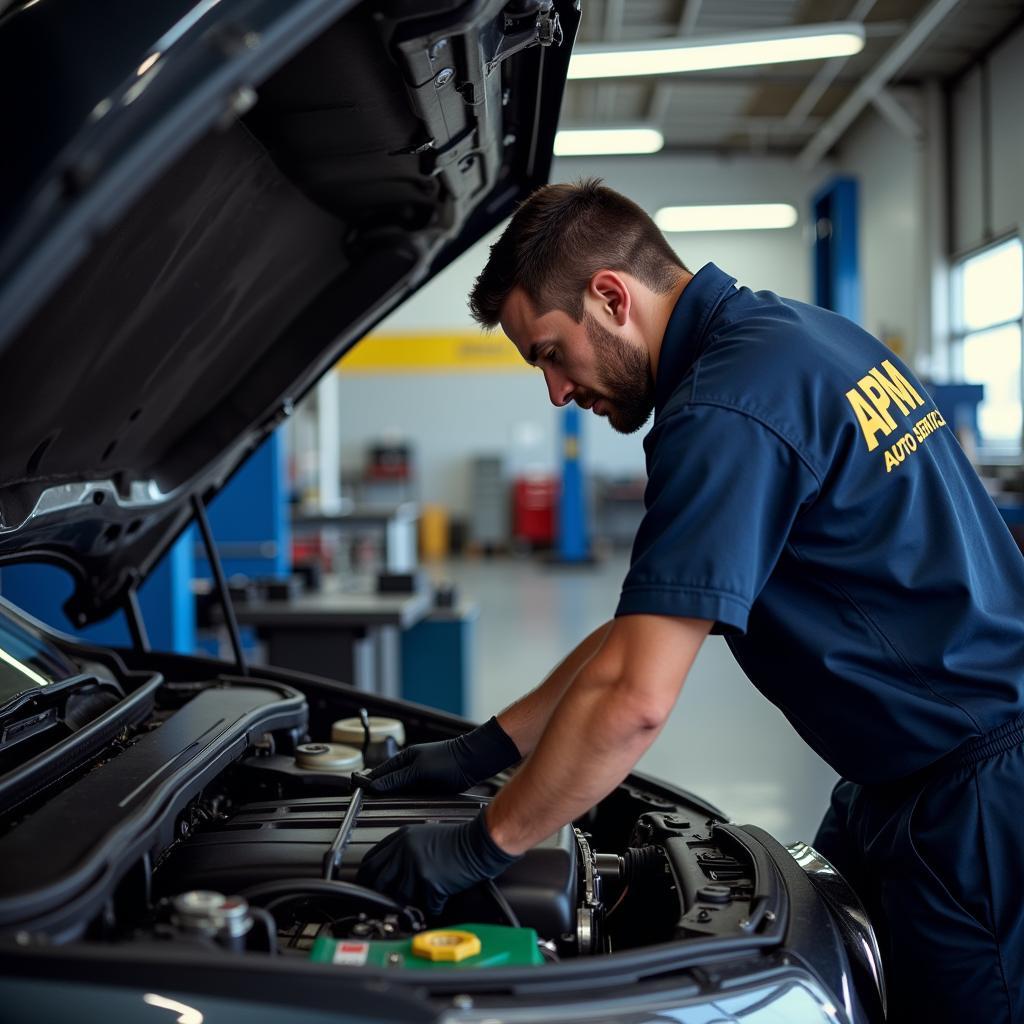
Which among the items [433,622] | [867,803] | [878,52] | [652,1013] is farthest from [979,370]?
[652,1013]

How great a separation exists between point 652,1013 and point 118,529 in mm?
1198

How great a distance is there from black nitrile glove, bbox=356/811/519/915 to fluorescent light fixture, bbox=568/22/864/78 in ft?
19.1

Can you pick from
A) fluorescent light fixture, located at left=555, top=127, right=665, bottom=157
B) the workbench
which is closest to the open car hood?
the workbench

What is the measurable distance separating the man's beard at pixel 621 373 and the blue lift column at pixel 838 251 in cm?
844

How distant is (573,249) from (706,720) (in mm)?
3556

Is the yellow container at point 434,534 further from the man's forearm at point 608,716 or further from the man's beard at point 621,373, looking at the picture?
the man's forearm at point 608,716

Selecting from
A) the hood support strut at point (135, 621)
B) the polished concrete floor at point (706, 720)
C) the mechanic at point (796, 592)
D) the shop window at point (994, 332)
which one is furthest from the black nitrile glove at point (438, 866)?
the shop window at point (994, 332)

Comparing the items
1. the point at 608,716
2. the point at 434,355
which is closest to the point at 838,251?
the point at 434,355

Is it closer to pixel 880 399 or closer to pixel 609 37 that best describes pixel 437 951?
pixel 880 399

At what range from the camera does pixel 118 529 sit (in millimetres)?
1728

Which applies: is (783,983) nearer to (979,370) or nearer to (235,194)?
(235,194)

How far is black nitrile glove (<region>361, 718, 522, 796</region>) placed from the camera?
55.1 inches

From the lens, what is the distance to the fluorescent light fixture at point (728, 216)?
10.6 m

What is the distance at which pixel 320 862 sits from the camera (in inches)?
44.4
